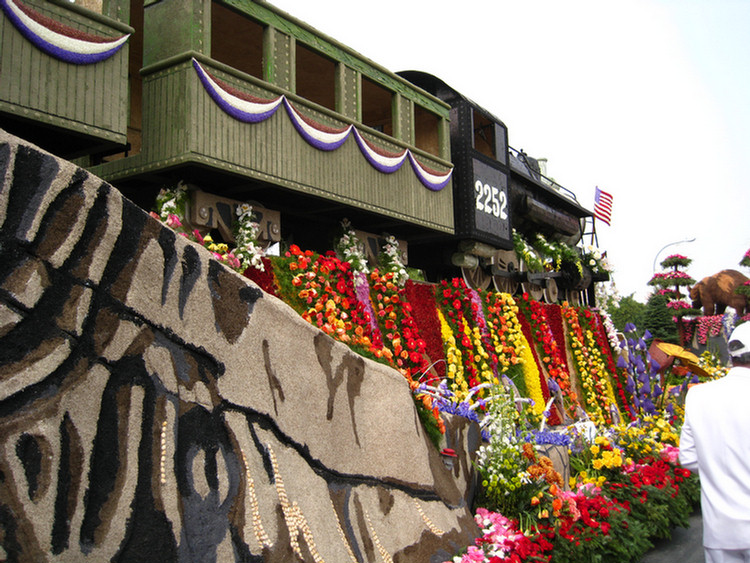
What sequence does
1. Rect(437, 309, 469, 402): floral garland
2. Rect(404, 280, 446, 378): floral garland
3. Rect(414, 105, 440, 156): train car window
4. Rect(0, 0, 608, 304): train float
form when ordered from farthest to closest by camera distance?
1. Rect(414, 105, 440, 156): train car window
2. Rect(404, 280, 446, 378): floral garland
3. Rect(437, 309, 469, 402): floral garland
4. Rect(0, 0, 608, 304): train float

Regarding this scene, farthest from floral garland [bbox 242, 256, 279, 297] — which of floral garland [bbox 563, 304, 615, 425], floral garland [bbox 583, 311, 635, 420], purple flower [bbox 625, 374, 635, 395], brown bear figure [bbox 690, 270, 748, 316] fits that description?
brown bear figure [bbox 690, 270, 748, 316]

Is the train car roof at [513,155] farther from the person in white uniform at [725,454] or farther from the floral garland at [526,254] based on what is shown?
the person in white uniform at [725,454]

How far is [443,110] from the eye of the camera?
1318 cm

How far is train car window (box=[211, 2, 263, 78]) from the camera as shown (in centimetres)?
923

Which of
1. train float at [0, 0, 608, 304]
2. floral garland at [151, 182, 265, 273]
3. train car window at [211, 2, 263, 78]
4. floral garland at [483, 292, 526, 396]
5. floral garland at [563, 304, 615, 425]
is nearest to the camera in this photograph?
train float at [0, 0, 608, 304]

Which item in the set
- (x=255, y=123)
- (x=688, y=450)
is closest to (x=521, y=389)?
(x=255, y=123)

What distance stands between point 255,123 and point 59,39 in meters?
2.46

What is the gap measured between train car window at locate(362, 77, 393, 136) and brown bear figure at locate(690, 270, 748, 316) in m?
25.7

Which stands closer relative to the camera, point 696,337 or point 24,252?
point 24,252

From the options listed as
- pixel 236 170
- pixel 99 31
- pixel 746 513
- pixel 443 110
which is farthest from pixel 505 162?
pixel 746 513

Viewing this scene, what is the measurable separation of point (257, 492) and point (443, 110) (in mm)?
10648

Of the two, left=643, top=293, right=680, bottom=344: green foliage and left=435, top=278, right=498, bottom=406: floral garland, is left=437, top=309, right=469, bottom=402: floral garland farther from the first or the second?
left=643, top=293, right=680, bottom=344: green foliage

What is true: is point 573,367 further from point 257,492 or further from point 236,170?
point 257,492

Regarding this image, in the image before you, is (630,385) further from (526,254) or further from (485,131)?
(485,131)
